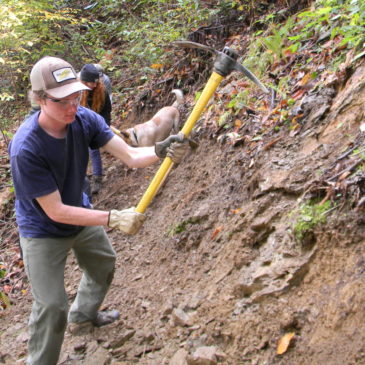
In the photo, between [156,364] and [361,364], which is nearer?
[361,364]

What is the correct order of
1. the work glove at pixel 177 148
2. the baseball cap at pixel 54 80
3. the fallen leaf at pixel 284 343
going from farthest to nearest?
the work glove at pixel 177 148 → the baseball cap at pixel 54 80 → the fallen leaf at pixel 284 343

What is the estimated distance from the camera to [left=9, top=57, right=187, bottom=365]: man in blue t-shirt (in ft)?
9.36

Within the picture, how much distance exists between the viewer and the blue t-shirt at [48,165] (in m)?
2.85

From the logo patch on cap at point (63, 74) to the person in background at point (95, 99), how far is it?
2724 mm

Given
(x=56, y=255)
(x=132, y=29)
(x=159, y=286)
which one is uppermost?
(x=132, y=29)

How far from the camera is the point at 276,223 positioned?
335cm

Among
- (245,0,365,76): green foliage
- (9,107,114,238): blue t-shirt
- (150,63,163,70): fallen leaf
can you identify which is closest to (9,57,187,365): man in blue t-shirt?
(9,107,114,238): blue t-shirt

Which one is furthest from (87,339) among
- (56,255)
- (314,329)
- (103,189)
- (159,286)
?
(103,189)

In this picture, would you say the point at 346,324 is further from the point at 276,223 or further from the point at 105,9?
the point at 105,9

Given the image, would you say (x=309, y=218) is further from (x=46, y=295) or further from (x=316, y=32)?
(x=316, y=32)

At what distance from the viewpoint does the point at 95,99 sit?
6340 mm

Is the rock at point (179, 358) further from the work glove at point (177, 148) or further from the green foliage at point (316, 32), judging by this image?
the green foliage at point (316, 32)

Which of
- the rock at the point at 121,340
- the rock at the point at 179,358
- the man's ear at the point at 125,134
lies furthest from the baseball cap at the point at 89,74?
the rock at the point at 179,358

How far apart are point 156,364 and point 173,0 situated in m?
8.84
